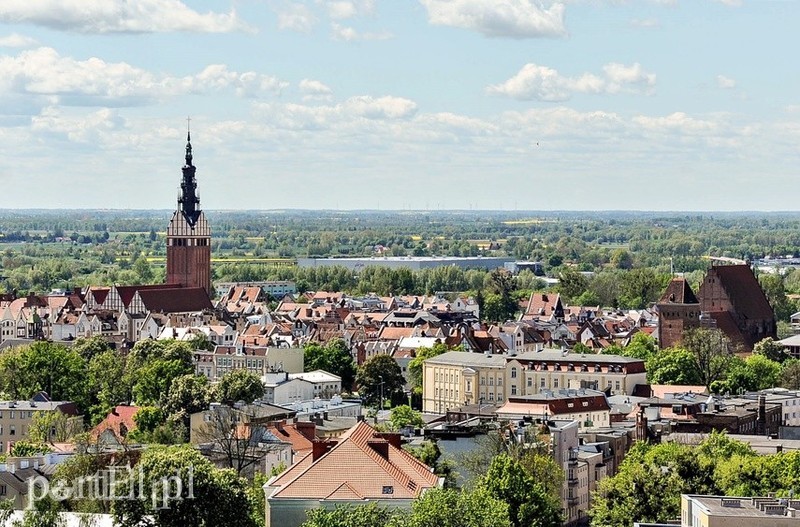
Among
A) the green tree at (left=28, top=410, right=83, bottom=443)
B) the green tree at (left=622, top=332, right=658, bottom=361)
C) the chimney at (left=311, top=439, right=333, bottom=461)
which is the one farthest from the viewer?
the green tree at (left=622, top=332, right=658, bottom=361)

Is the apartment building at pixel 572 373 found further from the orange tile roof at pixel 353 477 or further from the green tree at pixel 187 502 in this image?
the green tree at pixel 187 502

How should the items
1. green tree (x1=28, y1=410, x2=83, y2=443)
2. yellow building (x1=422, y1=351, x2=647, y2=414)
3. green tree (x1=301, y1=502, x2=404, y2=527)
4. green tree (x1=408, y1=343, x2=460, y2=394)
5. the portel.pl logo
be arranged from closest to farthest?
green tree (x1=301, y1=502, x2=404, y2=527) → the portel.pl logo → green tree (x1=28, y1=410, x2=83, y2=443) → yellow building (x1=422, y1=351, x2=647, y2=414) → green tree (x1=408, y1=343, x2=460, y2=394)

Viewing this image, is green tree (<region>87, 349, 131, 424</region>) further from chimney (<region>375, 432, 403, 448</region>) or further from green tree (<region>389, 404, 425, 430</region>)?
chimney (<region>375, 432, 403, 448</region>)

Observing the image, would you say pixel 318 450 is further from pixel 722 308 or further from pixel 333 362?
pixel 722 308

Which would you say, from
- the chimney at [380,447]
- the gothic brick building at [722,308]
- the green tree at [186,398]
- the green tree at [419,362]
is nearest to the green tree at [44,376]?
the green tree at [186,398]

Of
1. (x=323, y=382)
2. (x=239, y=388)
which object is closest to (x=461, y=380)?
(x=323, y=382)

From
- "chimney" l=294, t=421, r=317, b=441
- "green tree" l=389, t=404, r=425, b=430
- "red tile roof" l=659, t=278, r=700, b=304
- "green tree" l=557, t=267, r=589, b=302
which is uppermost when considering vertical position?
"red tile roof" l=659, t=278, r=700, b=304

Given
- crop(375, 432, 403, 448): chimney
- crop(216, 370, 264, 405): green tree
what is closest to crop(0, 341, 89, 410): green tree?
crop(216, 370, 264, 405): green tree
